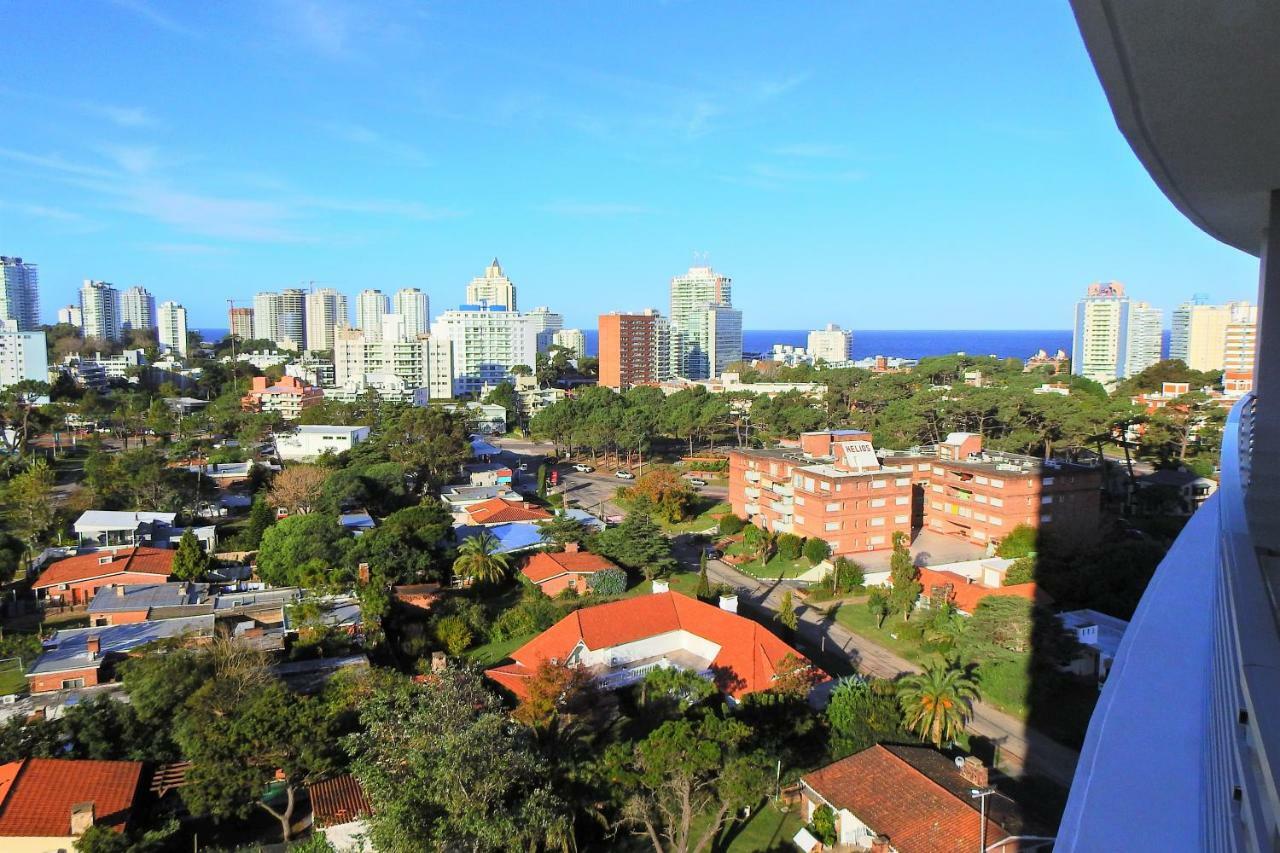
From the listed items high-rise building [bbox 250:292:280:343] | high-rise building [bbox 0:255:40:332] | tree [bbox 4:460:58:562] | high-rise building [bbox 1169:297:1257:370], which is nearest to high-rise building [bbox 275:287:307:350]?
high-rise building [bbox 250:292:280:343]

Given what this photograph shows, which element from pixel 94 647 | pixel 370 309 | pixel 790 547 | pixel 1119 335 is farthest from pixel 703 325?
pixel 94 647

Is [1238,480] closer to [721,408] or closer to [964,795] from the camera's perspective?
[964,795]

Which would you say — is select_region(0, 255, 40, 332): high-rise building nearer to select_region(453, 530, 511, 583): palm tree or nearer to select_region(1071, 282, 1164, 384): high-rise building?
select_region(453, 530, 511, 583): palm tree

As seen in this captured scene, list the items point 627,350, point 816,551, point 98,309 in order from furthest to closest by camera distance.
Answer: point 98,309, point 627,350, point 816,551

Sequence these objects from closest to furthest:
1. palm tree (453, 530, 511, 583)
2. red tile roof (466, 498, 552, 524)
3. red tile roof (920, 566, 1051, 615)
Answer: red tile roof (920, 566, 1051, 615) < palm tree (453, 530, 511, 583) < red tile roof (466, 498, 552, 524)

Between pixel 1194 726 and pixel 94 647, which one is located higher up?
pixel 1194 726

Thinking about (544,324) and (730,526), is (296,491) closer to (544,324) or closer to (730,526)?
(730,526)

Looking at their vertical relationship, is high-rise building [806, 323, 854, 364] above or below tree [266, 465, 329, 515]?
above

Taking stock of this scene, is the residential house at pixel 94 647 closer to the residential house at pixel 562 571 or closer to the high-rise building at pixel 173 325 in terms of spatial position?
the residential house at pixel 562 571
